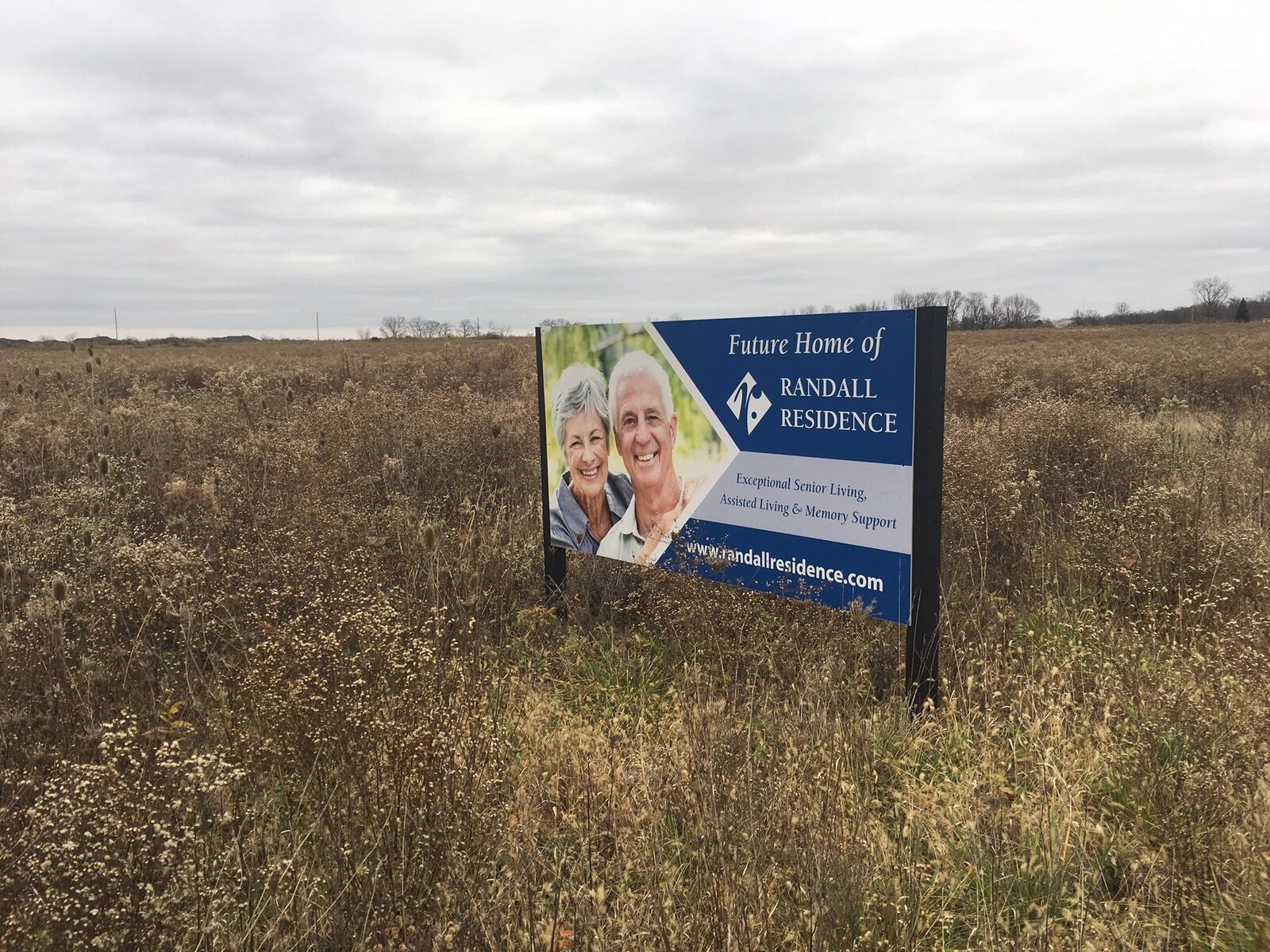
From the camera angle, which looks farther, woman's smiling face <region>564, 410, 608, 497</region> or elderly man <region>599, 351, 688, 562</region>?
woman's smiling face <region>564, 410, 608, 497</region>

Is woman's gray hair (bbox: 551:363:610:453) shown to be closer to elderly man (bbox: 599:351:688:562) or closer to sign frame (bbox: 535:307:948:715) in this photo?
elderly man (bbox: 599:351:688:562)

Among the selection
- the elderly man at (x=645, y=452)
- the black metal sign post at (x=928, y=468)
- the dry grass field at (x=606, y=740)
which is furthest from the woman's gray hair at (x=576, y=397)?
the black metal sign post at (x=928, y=468)

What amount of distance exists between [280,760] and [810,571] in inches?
102

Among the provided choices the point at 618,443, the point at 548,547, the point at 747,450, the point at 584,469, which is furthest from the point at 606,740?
the point at 548,547

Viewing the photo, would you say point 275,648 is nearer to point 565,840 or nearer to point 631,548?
point 565,840

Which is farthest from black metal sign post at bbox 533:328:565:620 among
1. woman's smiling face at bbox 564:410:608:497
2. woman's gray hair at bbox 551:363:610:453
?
woman's smiling face at bbox 564:410:608:497

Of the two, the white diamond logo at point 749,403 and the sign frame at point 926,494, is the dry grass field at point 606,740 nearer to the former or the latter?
the sign frame at point 926,494

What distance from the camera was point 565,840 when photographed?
2.90 meters

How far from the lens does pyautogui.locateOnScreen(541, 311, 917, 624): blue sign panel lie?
3568 millimetres

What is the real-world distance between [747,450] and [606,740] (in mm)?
1766

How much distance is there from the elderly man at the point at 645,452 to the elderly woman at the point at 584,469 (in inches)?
4.0

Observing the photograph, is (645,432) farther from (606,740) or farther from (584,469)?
(606,740)

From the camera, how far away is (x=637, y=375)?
494 centimetres

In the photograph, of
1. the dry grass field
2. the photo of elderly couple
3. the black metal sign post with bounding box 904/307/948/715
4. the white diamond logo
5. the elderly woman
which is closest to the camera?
the dry grass field
